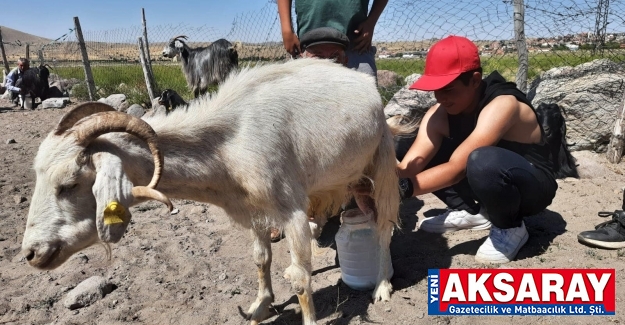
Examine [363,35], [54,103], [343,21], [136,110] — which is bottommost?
[136,110]

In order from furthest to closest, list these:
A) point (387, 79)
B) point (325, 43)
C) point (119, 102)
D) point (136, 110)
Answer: point (119, 102)
point (136, 110)
point (387, 79)
point (325, 43)

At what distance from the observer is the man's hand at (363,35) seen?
4262 mm

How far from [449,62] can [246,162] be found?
1522 millimetres

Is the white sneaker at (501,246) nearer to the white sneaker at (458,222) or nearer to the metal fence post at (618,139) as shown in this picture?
the white sneaker at (458,222)

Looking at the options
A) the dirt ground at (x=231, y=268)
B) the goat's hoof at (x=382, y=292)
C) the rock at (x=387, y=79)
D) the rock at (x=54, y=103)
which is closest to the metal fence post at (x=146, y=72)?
the rock at (x=54, y=103)

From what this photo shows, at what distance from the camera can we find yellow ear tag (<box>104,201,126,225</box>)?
2252 millimetres

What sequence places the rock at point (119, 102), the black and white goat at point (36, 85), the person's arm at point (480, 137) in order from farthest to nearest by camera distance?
the black and white goat at point (36, 85)
the rock at point (119, 102)
the person's arm at point (480, 137)

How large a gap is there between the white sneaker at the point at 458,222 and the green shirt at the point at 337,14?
186 centimetres

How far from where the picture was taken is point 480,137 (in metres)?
3.31

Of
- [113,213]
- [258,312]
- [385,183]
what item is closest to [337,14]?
[385,183]

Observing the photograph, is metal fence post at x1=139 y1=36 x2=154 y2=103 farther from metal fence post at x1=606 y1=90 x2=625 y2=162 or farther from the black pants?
the black pants

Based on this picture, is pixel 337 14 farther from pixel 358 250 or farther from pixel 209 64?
pixel 209 64

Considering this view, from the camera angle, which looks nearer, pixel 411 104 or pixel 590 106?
pixel 590 106

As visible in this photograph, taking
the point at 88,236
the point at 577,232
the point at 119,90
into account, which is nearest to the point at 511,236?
the point at 577,232
